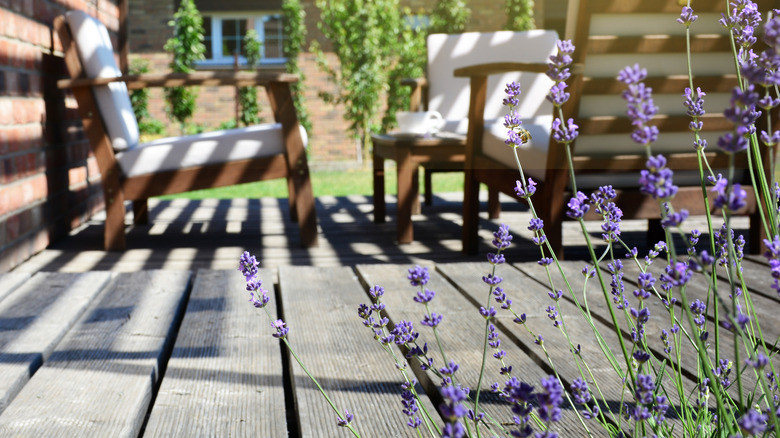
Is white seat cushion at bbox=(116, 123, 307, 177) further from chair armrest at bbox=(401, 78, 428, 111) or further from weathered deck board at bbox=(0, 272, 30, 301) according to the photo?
chair armrest at bbox=(401, 78, 428, 111)

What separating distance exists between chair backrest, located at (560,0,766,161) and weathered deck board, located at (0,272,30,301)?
1684mm

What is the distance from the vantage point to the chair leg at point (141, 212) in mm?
3996

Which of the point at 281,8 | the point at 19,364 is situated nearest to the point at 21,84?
the point at 19,364

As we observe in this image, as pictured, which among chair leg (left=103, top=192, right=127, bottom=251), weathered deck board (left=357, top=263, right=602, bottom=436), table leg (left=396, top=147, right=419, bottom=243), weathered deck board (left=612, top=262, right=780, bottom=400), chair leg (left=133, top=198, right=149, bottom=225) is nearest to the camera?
weathered deck board (left=357, top=263, right=602, bottom=436)

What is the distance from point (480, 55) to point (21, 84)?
3052 millimetres

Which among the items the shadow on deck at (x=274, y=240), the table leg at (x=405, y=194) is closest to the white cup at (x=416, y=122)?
the table leg at (x=405, y=194)

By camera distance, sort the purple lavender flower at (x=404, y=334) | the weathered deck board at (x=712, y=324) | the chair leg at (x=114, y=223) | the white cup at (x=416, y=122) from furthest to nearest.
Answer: the white cup at (x=416, y=122) < the chair leg at (x=114, y=223) < the weathered deck board at (x=712, y=324) < the purple lavender flower at (x=404, y=334)

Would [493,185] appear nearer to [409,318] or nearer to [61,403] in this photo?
[409,318]

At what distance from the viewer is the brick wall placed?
285 centimetres

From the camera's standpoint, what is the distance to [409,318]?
1.67m

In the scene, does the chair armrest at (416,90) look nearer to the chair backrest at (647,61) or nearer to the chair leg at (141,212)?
the chair leg at (141,212)

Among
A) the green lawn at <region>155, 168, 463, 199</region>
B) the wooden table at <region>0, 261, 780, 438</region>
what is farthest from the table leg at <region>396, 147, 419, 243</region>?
the green lawn at <region>155, 168, 463, 199</region>

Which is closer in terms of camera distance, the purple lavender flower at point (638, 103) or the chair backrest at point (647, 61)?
the purple lavender flower at point (638, 103)

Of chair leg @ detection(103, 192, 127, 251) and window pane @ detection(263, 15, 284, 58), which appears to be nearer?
chair leg @ detection(103, 192, 127, 251)
